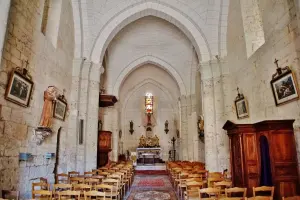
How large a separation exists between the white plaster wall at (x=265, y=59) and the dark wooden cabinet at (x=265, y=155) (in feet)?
0.90

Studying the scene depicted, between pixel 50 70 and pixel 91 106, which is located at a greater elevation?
pixel 50 70

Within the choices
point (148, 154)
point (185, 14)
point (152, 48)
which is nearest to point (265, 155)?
point (185, 14)

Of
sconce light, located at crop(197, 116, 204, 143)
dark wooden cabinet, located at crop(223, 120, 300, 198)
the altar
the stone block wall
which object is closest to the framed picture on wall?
dark wooden cabinet, located at crop(223, 120, 300, 198)

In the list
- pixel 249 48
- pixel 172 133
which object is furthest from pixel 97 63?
pixel 172 133

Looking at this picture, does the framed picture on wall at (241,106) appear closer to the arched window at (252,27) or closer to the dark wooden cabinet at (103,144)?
the arched window at (252,27)

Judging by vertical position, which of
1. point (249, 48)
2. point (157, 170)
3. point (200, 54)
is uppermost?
point (200, 54)

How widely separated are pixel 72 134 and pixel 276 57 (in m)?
7.70

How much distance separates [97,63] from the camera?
35.5 feet

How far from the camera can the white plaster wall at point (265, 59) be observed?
574 centimetres

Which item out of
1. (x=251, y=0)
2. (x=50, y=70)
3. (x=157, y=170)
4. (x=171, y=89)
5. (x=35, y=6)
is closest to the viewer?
(x=35, y=6)

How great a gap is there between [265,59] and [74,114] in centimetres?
730

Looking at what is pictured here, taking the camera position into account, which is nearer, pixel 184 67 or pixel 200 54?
pixel 200 54

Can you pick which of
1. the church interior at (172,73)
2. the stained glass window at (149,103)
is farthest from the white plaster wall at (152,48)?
the stained glass window at (149,103)

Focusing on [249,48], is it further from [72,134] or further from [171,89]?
[171,89]
